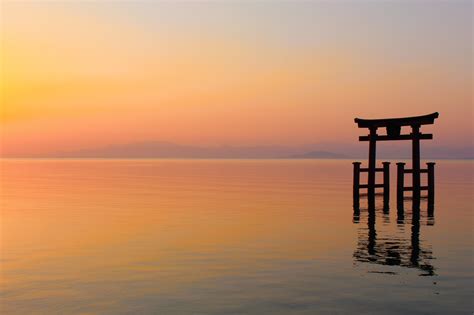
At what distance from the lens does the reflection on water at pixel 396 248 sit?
14.8 metres

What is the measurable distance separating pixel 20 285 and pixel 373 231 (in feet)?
43.3

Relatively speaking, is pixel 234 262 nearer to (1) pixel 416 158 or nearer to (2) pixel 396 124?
(1) pixel 416 158

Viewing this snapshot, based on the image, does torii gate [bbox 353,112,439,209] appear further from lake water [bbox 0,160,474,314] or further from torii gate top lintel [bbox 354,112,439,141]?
lake water [bbox 0,160,474,314]

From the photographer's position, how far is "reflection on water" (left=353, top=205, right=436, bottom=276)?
14.8 m

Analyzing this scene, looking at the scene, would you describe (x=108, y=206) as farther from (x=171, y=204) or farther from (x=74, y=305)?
(x=74, y=305)

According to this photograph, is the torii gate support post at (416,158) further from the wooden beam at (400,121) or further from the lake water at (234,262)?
the lake water at (234,262)

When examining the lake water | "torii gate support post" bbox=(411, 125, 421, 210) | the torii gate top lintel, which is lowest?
the lake water

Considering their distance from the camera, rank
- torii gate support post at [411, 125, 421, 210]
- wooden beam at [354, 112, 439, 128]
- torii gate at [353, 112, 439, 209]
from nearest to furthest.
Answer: wooden beam at [354, 112, 439, 128]
torii gate at [353, 112, 439, 209]
torii gate support post at [411, 125, 421, 210]

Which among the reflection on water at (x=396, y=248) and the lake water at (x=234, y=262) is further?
the reflection on water at (x=396, y=248)

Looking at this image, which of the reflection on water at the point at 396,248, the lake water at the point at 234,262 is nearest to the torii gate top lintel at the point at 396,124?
the lake water at the point at 234,262

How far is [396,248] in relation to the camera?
55.9 feet

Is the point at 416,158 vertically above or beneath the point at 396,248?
above

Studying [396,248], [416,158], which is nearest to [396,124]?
[416,158]

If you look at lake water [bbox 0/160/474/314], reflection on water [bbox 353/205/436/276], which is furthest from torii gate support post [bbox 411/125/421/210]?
reflection on water [bbox 353/205/436/276]
